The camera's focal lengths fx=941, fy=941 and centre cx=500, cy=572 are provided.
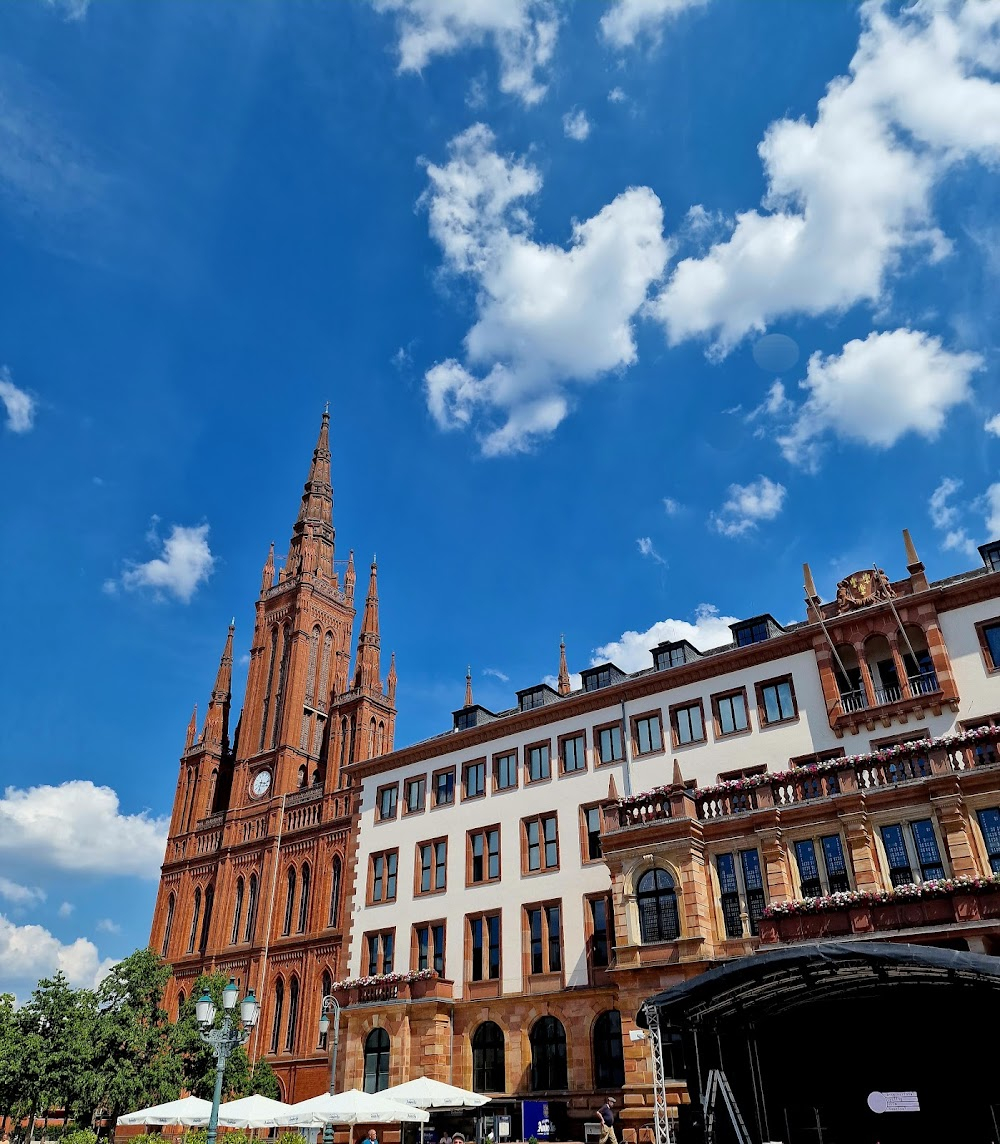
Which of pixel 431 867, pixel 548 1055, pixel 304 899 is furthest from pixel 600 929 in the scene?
pixel 304 899

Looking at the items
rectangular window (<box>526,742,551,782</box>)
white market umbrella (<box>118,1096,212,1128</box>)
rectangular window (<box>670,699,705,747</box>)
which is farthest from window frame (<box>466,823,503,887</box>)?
white market umbrella (<box>118,1096,212,1128</box>)

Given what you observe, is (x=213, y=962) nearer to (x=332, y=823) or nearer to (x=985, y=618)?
(x=332, y=823)

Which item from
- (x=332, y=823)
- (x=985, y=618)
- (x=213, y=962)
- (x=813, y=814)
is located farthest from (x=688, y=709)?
(x=213, y=962)

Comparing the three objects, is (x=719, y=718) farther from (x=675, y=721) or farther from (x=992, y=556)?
(x=992, y=556)

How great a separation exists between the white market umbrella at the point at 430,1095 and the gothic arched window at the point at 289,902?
25.3 meters

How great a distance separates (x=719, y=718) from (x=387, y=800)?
19.1m

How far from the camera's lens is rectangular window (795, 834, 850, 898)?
93.4 feet

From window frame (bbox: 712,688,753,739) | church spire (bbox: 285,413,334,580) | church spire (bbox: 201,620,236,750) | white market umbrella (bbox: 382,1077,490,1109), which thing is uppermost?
church spire (bbox: 285,413,334,580)

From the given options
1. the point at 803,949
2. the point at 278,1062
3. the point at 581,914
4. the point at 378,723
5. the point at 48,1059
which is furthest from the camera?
the point at 378,723

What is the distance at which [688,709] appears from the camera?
37844 mm

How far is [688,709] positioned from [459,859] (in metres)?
12.9

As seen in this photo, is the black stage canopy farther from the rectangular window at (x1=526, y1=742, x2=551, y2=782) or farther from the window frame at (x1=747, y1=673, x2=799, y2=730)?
the rectangular window at (x1=526, y1=742, x2=551, y2=782)

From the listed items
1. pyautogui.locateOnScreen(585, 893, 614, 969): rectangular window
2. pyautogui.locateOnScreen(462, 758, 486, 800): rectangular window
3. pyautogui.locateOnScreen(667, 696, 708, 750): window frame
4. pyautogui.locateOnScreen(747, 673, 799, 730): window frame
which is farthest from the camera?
pyautogui.locateOnScreen(462, 758, 486, 800): rectangular window

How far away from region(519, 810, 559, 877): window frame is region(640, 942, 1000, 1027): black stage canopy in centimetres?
1552
